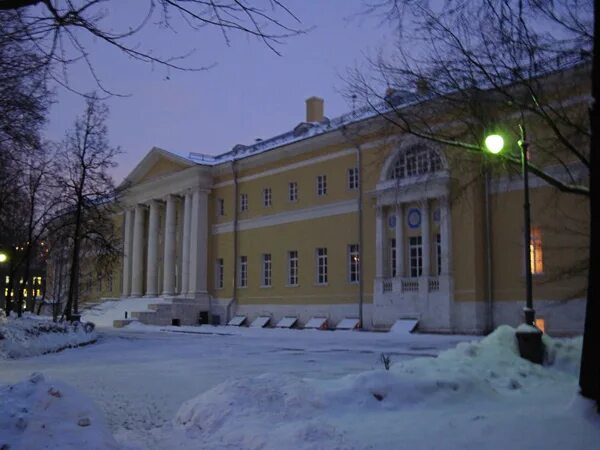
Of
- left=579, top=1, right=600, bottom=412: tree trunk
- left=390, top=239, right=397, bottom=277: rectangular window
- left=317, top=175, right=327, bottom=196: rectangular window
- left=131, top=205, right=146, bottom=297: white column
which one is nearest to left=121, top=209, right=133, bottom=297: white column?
left=131, top=205, right=146, bottom=297: white column

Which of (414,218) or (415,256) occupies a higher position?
(414,218)

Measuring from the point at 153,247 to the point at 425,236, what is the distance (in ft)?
87.6

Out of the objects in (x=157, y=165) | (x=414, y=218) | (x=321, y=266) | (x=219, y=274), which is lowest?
(x=219, y=274)

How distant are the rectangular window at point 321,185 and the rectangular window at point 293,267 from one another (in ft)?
13.3

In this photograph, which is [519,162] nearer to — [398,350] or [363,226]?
[398,350]

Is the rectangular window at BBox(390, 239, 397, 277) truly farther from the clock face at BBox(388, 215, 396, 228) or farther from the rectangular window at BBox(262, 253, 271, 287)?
the rectangular window at BBox(262, 253, 271, 287)

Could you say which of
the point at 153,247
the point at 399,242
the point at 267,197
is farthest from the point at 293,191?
the point at 153,247

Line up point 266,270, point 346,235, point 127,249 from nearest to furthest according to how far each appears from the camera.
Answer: point 346,235 < point 266,270 < point 127,249

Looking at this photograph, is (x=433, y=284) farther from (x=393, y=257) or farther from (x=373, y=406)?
(x=373, y=406)

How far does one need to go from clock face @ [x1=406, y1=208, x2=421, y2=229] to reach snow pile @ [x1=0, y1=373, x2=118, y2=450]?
998 inches

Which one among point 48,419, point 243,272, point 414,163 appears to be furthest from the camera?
point 243,272

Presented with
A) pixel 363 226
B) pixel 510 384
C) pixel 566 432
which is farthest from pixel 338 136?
pixel 566 432

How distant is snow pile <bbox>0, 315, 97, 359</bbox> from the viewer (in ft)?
63.1

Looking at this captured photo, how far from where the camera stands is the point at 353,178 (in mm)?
35406
